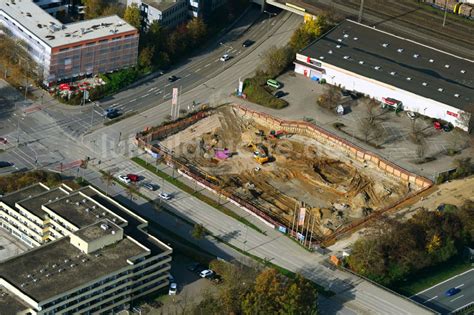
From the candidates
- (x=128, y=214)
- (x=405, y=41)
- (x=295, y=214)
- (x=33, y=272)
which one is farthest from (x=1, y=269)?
(x=405, y=41)

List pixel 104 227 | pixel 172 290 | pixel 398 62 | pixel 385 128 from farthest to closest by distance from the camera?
1. pixel 398 62
2. pixel 385 128
3. pixel 172 290
4. pixel 104 227

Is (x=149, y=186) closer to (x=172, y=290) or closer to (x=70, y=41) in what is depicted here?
(x=172, y=290)

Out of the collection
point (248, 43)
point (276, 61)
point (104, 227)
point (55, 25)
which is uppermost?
point (55, 25)

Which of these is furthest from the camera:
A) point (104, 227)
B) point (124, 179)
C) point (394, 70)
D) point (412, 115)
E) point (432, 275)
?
point (394, 70)

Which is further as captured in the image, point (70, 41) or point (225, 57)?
Result: point (225, 57)

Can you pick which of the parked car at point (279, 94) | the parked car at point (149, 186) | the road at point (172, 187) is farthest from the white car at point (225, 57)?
the parked car at point (149, 186)

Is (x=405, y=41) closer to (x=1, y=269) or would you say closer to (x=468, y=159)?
(x=468, y=159)

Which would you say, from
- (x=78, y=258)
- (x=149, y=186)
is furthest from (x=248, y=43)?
(x=78, y=258)

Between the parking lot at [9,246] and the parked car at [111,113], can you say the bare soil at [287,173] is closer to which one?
the parked car at [111,113]
